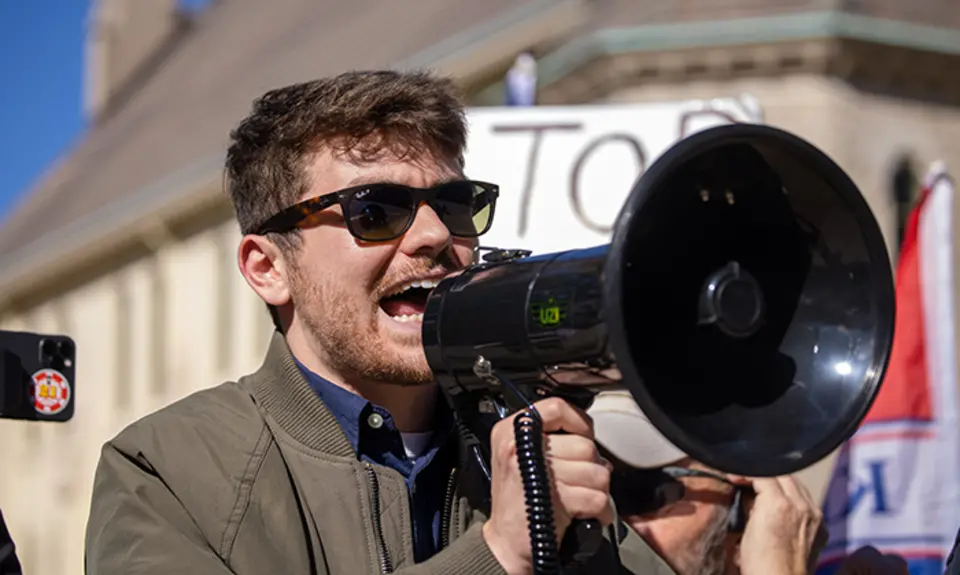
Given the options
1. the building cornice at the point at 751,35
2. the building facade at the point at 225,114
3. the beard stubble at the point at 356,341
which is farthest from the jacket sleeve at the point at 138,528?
the building cornice at the point at 751,35

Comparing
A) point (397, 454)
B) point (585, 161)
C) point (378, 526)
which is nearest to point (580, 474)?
point (378, 526)

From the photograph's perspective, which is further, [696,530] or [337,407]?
[696,530]

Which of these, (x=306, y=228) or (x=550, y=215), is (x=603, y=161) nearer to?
(x=550, y=215)

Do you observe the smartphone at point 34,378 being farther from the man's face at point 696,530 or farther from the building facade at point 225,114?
the building facade at point 225,114

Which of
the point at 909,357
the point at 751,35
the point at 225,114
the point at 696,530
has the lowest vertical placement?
the point at 696,530

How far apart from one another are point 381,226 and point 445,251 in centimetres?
12

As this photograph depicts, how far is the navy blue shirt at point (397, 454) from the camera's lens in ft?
9.15

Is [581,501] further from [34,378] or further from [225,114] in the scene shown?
[225,114]

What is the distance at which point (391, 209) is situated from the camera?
281 cm

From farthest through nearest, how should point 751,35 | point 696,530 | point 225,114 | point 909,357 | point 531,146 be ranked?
point 225,114
point 751,35
point 531,146
point 909,357
point 696,530

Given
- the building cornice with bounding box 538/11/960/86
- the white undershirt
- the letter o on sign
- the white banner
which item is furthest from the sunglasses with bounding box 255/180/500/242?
the building cornice with bounding box 538/11/960/86

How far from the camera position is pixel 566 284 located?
2.34m

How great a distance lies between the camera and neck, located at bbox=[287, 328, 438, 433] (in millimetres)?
2863

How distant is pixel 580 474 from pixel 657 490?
1.50 metres
